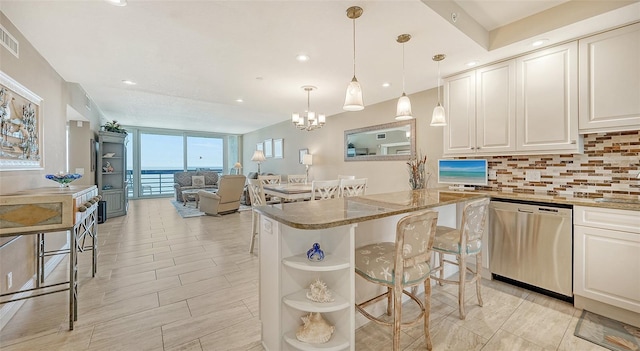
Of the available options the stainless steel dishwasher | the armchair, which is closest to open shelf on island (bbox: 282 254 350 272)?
the stainless steel dishwasher

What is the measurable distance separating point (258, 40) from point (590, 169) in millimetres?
3517

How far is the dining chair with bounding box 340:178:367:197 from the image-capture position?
11.4ft

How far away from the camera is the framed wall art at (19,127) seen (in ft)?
6.83

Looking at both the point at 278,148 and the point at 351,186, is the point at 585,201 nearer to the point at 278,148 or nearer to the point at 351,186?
the point at 351,186

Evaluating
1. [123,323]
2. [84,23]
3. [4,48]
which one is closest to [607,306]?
[123,323]

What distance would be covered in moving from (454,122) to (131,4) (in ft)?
11.5

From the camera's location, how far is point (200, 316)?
2.12 meters

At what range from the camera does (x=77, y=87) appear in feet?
13.7

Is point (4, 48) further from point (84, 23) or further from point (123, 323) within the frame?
point (123, 323)

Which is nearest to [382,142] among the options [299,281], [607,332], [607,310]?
[607,310]

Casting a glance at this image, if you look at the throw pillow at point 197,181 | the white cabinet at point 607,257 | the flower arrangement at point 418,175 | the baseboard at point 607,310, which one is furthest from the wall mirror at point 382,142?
the throw pillow at point 197,181

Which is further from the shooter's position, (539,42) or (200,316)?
(539,42)

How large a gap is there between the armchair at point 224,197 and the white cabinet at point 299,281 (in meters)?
4.64

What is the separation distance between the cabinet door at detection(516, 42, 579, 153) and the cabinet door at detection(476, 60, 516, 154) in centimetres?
6
